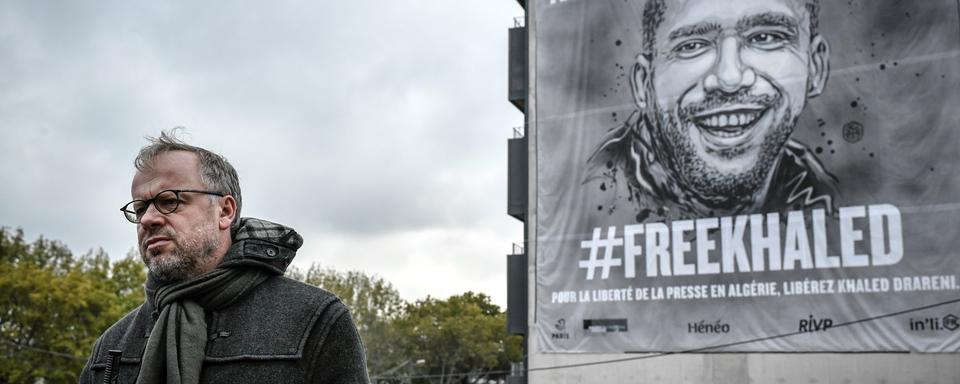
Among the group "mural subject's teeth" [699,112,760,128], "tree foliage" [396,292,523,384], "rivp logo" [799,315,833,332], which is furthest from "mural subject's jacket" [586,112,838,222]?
"tree foliage" [396,292,523,384]

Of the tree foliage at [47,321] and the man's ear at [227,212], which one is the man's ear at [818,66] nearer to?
the man's ear at [227,212]

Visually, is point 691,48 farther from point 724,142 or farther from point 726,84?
point 724,142

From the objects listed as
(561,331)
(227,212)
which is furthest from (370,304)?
(227,212)

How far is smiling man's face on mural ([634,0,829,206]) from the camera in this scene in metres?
18.4

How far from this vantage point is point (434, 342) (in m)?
45.3

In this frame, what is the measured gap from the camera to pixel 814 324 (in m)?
17.5

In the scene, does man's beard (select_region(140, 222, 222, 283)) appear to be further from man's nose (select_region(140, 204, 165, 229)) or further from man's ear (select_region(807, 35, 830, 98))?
man's ear (select_region(807, 35, 830, 98))

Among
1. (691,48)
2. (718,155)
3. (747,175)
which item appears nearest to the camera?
(747,175)

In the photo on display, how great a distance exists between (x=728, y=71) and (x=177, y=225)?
18116mm

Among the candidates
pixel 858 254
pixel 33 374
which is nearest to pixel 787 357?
pixel 858 254

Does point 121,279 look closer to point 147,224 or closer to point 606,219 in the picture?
point 606,219

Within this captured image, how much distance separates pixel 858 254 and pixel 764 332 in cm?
230

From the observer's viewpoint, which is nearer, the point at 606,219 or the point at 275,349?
the point at 275,349

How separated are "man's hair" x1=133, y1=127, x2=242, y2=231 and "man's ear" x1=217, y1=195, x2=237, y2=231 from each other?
1cm
